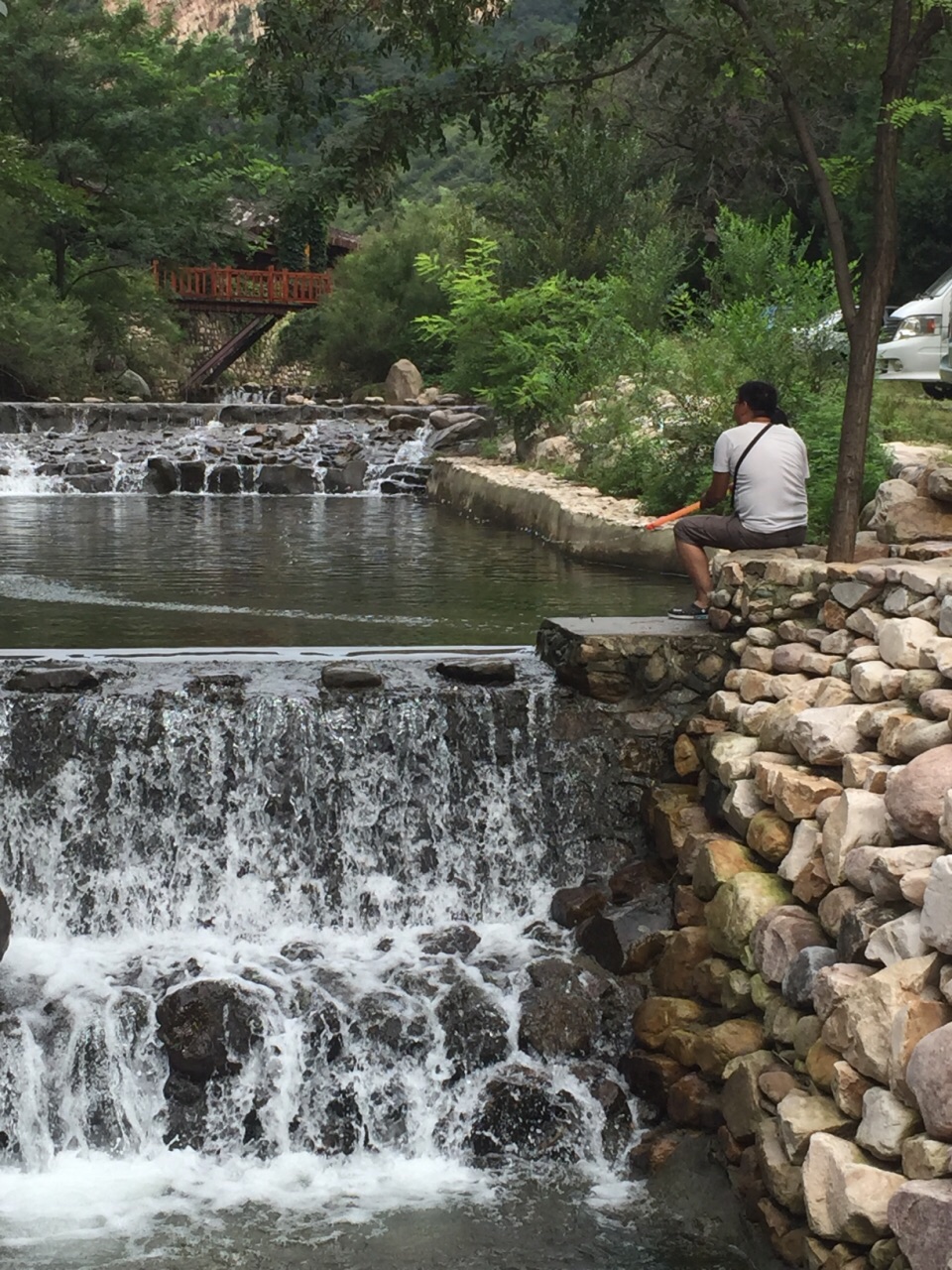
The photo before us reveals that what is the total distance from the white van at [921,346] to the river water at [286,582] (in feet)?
11.6

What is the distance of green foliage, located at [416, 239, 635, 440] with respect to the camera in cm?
1841

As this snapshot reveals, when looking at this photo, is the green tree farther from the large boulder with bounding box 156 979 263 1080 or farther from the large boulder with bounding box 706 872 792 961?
the large boulder with bounding box 156 979 263 1080

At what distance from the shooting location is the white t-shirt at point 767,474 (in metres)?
7.66

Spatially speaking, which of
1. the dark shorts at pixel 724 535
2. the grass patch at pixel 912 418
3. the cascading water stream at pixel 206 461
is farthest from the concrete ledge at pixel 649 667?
the cascading water stream at pixel 206 461

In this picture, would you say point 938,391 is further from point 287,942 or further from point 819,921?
point 819,921

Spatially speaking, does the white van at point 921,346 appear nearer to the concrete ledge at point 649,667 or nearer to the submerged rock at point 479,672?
the concrete ledge at point 649,667

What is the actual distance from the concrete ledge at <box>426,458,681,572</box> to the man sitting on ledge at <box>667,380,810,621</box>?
396 centimetres

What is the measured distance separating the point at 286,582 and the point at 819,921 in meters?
6.70

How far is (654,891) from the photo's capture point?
6.61 meters

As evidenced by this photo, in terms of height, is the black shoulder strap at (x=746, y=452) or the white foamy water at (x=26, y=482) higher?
the black shoulder strap at (x=746, y=452)

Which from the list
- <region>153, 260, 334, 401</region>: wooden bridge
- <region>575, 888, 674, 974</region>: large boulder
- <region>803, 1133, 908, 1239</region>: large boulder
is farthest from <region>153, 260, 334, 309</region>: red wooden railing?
<region>803, 1133, 908, 1239</region>: large boulder

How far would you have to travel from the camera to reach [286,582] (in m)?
11.3

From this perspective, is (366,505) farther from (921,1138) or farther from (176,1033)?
(921,1138)

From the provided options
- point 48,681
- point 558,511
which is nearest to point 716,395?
point 558,511
